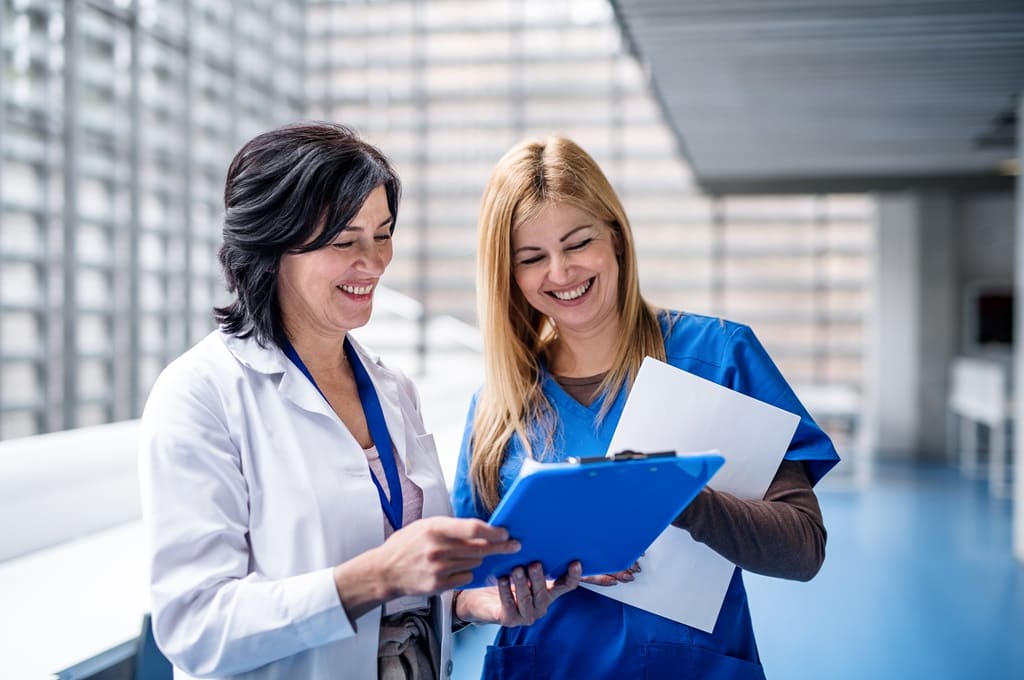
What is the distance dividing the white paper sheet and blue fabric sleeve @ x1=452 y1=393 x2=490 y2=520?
0.29m

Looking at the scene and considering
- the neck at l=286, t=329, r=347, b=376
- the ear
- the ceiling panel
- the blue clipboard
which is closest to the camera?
the blue clipboard

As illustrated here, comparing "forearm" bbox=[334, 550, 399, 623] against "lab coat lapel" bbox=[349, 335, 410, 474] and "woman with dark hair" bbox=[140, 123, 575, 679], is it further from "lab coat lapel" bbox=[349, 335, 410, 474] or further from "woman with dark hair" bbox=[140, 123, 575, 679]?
"lab coat lapel" bbox=[349, 335, 410, 474]

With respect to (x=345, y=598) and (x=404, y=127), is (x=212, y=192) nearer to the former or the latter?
(x=404, y=127)

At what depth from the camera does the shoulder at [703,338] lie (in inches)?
60.7

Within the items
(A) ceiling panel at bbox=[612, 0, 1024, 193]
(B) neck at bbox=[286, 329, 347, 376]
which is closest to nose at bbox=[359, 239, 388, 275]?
(B) neck at bbox=[286, 329, 347, 376]

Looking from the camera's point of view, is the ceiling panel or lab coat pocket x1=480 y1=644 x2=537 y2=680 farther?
the ceiling panel

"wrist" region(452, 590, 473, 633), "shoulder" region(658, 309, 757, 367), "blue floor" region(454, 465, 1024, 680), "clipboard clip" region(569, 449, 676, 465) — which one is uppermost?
"shoulder" region(658, 309, 757, 367)

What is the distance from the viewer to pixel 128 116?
30.9ft

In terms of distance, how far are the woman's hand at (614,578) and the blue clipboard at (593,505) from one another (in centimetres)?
20

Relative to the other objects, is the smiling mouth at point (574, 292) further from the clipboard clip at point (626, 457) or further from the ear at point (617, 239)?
the clipboard clip at point (626, 457)

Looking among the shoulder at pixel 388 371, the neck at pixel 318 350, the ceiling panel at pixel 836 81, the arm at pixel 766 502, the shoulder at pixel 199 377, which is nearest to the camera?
the shoulder at pixel 199 377

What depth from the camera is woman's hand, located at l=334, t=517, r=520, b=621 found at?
1067mm

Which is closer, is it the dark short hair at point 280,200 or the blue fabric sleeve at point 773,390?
the dark short hair at point 280,200

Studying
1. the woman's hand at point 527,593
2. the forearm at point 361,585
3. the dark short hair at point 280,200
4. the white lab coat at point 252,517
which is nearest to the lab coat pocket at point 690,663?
the woman's hand at point 527,593
